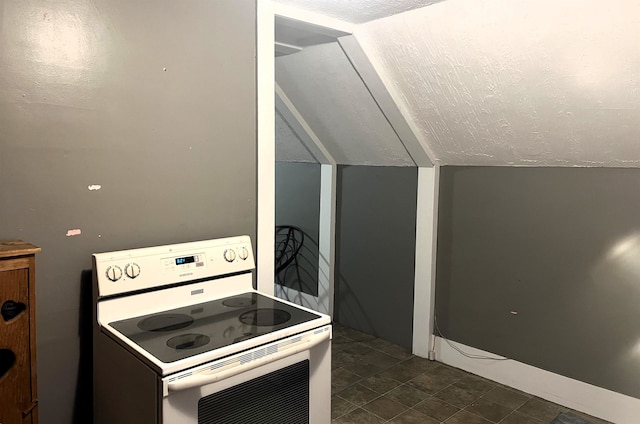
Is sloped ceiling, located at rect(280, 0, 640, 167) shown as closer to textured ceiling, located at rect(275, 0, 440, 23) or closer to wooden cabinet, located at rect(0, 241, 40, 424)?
textured ceiling, located at rect(275, 0, 440, 23)

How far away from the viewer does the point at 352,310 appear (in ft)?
12.1

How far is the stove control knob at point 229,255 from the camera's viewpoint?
1970 millimetres

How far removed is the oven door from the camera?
1.38 m

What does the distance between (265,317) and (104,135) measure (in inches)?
33.1

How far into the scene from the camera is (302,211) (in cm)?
400

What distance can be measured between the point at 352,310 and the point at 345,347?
0.39 metres

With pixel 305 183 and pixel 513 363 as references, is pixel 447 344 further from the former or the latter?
pixel 305 183

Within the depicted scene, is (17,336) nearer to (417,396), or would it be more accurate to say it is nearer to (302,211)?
(417,396)

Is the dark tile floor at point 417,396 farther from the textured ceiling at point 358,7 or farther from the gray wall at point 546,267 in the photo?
the textured ceiling at point 358,7

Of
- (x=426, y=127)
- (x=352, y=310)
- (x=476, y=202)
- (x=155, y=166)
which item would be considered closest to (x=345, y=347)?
(x=352, y=310)

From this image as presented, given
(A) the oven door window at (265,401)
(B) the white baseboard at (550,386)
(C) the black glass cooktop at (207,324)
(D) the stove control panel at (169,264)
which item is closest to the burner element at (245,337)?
(C) the black glass cooktop at (207,324)

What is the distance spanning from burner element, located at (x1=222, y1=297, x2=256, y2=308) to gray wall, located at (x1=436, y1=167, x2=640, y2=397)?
157 cm

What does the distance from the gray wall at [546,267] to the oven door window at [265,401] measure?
1581 millimetres

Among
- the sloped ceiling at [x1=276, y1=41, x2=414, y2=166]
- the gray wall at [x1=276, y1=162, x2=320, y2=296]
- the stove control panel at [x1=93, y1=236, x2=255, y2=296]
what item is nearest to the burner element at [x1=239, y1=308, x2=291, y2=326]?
the stove control panel at [x1=93, y1=236, x2=255, y2=296]
